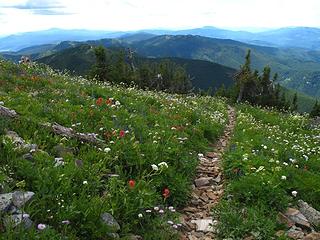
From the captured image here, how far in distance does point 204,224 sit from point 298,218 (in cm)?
196

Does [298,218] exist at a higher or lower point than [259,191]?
lower

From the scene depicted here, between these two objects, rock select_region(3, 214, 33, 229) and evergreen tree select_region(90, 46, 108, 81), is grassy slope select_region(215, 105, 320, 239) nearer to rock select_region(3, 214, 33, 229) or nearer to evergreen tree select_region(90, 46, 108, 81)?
rock select_region(3, 214, 33, 229)

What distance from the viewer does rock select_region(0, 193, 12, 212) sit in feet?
18.1

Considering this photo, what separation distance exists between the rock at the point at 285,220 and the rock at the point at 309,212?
57 centimetres

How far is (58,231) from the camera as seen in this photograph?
18.9ft

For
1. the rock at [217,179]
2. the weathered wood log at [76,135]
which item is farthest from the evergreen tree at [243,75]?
the weathered wood log at [76,135]

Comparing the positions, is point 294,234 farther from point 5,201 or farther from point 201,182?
point 5,201

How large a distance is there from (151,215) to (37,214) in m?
2.29

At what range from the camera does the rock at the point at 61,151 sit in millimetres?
8161

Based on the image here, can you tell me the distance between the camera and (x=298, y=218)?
783 cm

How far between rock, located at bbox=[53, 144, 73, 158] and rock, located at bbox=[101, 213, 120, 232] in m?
2.12

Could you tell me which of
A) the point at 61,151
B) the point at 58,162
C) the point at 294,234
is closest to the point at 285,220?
the point at 294,234

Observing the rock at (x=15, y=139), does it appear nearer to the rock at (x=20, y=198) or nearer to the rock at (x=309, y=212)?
the rock at (x=20, y=198)

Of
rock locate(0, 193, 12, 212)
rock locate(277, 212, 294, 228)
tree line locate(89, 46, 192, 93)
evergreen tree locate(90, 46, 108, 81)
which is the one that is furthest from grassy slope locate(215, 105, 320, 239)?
evergreen tree locate(90, 46, 108, 81)
